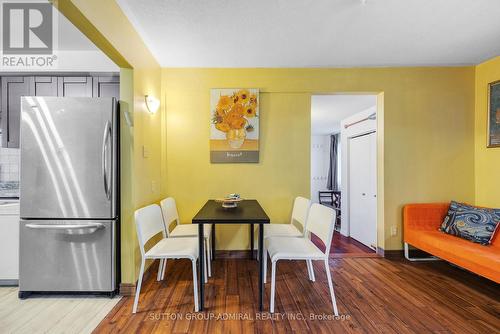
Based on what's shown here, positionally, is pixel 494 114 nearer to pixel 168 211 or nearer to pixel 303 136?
pixel 303 136

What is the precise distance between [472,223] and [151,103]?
12.7 feet

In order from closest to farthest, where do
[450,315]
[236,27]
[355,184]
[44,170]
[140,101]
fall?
[450,315] → [44,170] → [236,27] → [140,101] → [355,184]

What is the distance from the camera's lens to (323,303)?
2059 millimetres

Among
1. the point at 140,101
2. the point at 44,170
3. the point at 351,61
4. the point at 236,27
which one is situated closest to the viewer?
the point at 44,170

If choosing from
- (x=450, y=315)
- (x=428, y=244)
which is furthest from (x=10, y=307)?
(x=428, y=244)

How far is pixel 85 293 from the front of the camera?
2170 mm

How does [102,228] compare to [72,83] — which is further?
[72,83]

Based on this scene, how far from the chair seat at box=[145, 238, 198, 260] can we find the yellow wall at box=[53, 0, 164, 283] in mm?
363

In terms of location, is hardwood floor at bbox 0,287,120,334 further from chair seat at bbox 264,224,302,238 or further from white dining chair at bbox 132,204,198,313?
chair seat at bbox 264,224,302,238

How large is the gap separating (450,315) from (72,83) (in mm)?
4245

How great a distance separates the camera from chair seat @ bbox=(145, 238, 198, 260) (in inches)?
76.1

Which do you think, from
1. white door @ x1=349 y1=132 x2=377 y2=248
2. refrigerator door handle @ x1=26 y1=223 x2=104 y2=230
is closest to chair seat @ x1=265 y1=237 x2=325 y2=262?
refrigerator door handle @ x1=26 y1=223 x2=104 y2=230

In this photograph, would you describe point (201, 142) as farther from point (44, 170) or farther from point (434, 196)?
point (434, 196)

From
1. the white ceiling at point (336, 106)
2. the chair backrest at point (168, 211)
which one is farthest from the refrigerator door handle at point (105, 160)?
the white ceiling at point (336, 106)
